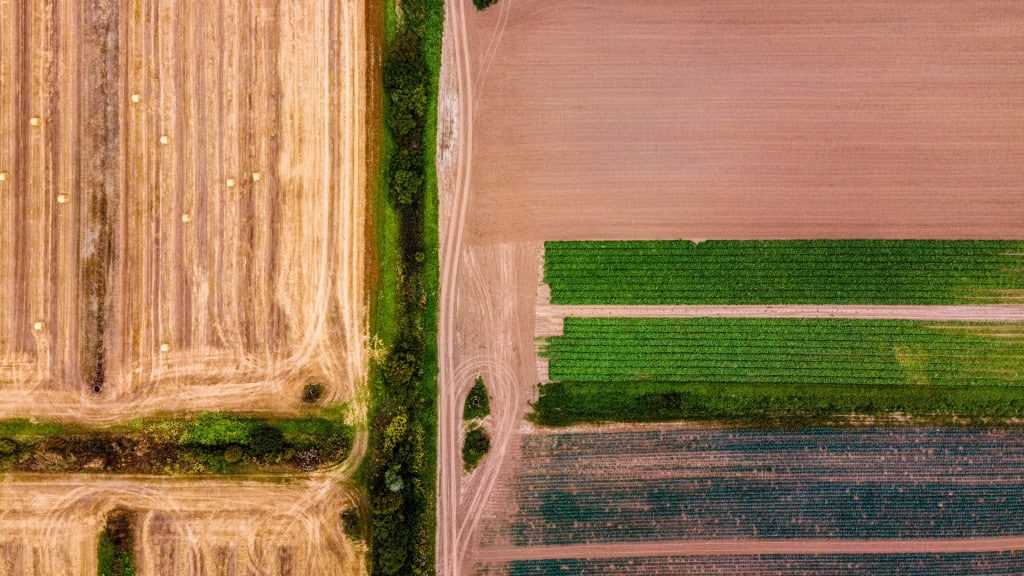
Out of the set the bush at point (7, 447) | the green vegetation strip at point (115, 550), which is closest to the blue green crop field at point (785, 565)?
the green vegetation strip at point (115, 550)

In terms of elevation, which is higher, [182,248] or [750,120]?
[750,120]

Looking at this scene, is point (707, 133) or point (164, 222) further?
point (707, 133)

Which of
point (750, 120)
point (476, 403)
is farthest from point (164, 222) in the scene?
point (750, 120)

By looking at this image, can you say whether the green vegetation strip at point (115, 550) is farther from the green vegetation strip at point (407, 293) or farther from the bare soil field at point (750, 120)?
the bare soil field at point (750, 120)

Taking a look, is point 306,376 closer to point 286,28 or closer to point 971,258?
point 286,28

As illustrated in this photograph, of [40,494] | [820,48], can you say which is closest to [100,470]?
[40,494]

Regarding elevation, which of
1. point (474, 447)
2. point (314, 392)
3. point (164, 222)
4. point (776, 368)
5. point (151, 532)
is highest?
point (164, 222)

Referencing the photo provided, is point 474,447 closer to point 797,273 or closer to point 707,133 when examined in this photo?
point 797,273
